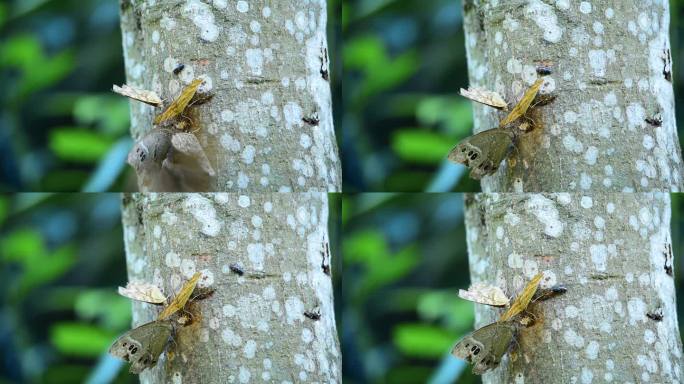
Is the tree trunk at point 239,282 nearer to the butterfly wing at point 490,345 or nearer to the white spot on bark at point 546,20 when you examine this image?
the butterfly wing at point 490,345

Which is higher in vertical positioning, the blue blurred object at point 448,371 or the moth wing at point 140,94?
the moth wing at point 140,94

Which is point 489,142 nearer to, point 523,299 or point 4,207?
point 523,299

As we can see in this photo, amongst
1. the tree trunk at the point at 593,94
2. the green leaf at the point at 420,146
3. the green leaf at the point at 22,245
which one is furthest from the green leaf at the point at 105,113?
the tree trunk at the point at 593,94

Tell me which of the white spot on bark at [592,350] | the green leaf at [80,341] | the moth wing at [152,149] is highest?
the moth wing at [152,149]

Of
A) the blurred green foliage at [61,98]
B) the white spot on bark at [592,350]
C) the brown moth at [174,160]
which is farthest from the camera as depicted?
the blurred green foliage at [61,98]

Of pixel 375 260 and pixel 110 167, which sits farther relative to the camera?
pixel 110 167

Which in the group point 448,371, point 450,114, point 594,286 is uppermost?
point 450,114

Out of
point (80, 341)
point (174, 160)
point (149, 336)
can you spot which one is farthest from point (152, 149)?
point (80, 341)

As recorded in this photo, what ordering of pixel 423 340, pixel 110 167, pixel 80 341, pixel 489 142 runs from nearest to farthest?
pixel 489 142 < pixel 80 341 < pixel 423 340 < pixel 110 167
